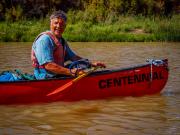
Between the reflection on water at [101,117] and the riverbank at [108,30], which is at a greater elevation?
the riverbank at [108,30]

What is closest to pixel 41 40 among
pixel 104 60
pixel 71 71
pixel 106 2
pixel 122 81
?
pixel 71 71

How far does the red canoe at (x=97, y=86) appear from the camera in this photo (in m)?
7.30

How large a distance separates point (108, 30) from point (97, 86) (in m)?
16.3

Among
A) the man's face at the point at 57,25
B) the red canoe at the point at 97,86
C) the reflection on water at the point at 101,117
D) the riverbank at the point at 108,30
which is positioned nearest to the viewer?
the reflection on water at the point at 101,117

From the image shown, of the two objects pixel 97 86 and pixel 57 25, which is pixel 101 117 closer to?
pixel 97 86

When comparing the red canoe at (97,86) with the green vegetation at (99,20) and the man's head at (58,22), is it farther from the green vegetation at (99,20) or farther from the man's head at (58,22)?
the green vegetation at (99,20)

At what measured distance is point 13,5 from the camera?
3042 centimetres

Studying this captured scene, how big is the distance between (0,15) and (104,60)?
51.9 feet

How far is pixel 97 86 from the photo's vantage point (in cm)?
784

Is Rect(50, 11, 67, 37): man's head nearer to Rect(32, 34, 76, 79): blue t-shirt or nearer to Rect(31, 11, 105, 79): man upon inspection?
Rect(31, 11, 105, 79): man

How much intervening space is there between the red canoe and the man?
187mm

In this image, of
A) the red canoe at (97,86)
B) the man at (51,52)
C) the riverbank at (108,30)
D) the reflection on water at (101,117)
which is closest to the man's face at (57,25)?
the man at (51,52)

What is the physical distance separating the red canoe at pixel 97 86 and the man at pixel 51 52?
0.61 feet

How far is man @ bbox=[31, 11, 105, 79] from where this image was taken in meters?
7.32
